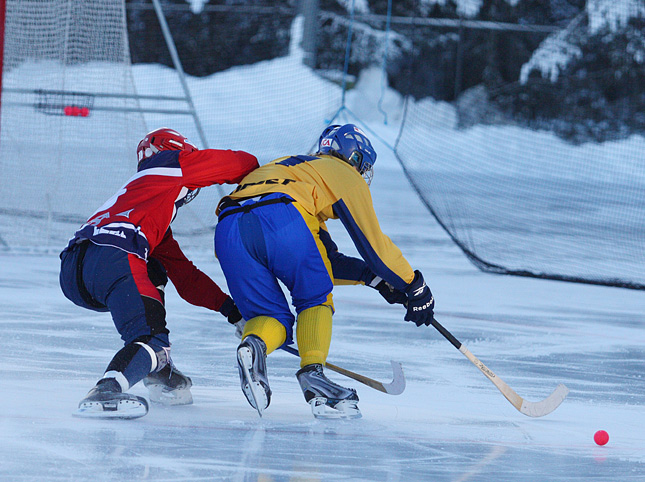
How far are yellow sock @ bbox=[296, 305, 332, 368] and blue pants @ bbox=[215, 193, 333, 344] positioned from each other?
0.10 feet

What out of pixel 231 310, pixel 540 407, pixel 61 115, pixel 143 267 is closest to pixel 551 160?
pixel 61 115

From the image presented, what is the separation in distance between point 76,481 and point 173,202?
0.99 metres

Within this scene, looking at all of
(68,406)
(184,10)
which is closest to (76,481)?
(68,406)

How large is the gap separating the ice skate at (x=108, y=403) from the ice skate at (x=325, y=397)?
0.51 meters

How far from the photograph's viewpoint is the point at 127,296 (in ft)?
8.37

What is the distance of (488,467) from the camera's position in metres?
2.30

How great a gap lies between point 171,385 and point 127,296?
371 millimetres

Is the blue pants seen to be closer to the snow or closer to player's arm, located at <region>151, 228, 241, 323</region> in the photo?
player's arm, located at <region>151, 228, 241, 323</region>

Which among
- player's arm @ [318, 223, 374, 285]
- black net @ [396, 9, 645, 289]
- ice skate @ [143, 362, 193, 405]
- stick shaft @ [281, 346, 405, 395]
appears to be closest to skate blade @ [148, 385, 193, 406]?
ice skate @ [143, 362, 193, 405]

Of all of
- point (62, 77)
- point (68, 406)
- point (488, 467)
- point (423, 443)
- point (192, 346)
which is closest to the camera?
point (488, 467)

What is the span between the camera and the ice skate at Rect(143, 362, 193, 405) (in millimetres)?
2777

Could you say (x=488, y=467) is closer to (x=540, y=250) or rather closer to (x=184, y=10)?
(x=540, y=250)

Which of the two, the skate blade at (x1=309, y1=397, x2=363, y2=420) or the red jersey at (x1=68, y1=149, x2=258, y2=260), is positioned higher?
the red jersey at (x1=68, y1=149, x2=258, y2=260)

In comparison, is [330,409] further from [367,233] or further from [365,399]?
[367,233]
